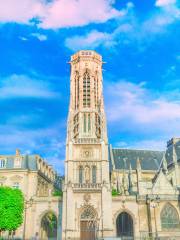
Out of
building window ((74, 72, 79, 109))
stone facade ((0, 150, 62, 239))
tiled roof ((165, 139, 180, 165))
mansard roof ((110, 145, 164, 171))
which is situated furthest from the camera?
mansard roof ((110, 145, 164, 171))

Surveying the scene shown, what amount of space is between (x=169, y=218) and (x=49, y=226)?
18.1 meters

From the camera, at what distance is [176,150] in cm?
5838

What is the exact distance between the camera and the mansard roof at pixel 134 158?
201ft

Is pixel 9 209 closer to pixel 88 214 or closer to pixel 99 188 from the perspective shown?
pixel 88 214

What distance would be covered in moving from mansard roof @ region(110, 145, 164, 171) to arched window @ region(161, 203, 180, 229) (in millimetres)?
14030

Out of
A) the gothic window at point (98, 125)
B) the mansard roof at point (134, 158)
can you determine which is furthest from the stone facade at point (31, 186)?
the mansard roof at point (134, 158)

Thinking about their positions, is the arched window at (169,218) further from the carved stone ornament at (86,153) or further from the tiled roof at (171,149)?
the carved stone ornament at (86,153)

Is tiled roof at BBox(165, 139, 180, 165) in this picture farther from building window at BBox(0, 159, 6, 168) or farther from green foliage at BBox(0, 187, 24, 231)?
building window at BBox(0, 159, 6, 168)

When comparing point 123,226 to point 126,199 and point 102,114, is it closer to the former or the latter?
point 126,199

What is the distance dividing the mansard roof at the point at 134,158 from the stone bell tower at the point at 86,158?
10.0 metres

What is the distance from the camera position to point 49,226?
4994 cm

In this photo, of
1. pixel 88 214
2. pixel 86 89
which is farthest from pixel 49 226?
pixel 86 89

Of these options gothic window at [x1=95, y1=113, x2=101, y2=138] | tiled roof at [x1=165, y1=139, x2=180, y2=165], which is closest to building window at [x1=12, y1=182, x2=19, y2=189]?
gothic window at [x1=95, y1=113, x2=101, y2=138]

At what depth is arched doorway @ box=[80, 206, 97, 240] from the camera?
4522cm
